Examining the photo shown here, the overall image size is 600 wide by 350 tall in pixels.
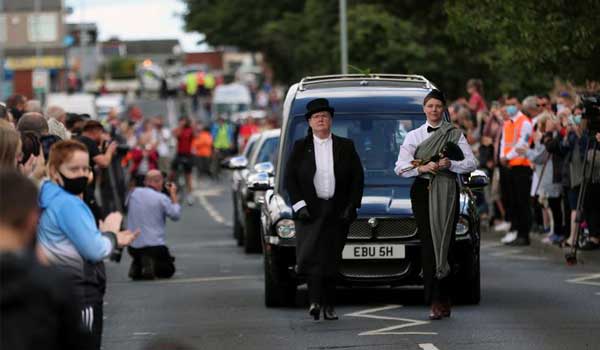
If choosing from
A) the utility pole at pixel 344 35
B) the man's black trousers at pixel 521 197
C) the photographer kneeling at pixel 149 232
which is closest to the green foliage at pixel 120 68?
the utility pole at pixel 344 35

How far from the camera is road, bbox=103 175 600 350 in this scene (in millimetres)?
12625

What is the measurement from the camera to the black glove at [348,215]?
1370cm

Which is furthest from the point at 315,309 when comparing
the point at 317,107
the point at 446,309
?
the point at 317,107

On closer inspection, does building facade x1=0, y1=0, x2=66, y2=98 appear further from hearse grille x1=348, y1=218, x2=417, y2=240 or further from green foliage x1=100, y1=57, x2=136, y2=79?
hearse grille x1=348, y1=218, x2=417, y2=240

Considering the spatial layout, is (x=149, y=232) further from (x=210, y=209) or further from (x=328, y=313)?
(x=210, y=209)

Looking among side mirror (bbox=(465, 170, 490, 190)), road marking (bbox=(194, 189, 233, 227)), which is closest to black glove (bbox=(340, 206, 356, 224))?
side mirror (bbox=(465, 170, 490, 190))

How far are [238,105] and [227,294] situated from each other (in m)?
70.0

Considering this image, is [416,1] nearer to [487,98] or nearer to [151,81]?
[487,98]

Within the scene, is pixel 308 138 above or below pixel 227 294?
above

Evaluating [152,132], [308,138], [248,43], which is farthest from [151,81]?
[308,138]

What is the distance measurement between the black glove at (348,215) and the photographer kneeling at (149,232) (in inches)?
214

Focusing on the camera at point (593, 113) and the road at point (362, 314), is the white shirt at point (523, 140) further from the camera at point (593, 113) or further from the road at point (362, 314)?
the camera at point (593, 113)

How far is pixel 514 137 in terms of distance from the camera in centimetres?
2277

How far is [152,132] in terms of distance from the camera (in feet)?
115
